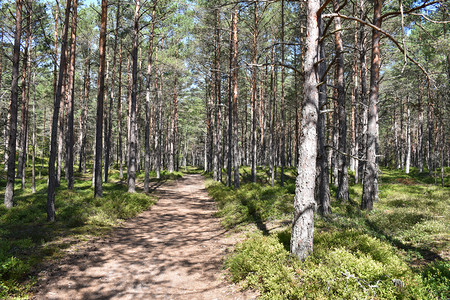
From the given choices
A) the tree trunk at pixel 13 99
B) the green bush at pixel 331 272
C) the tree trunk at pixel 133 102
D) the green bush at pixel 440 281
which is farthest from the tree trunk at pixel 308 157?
the tree trunk at pixel 13 99

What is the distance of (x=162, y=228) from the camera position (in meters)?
9.05

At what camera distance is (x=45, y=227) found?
7906mm

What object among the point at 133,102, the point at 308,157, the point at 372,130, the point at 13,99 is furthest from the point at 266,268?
the point at 13,99

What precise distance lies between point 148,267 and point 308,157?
4480 mm

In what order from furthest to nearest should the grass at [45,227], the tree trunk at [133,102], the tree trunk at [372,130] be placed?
the tree trunk at [133,102] → the tree trunk at [372,130] → the grass at [45,227]

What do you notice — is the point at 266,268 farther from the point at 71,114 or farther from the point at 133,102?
the point at 71,114

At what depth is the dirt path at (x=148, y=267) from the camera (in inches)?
184

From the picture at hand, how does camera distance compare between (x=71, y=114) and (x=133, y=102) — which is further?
(x=133, y=102)

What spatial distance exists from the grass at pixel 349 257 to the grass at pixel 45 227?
4153 millimetres

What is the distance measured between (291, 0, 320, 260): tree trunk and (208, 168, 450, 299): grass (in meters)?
0.44

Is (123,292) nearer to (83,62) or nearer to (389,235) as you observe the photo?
(389,235)

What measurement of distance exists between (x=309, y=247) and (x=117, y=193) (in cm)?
1072

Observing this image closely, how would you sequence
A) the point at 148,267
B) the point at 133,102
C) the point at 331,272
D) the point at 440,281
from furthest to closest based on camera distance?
the point at 133,102, the point at 148,267, the point at 331,272, the point at 440,281

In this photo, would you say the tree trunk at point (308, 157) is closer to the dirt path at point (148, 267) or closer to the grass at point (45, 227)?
the dirt path at point (148, 267)
